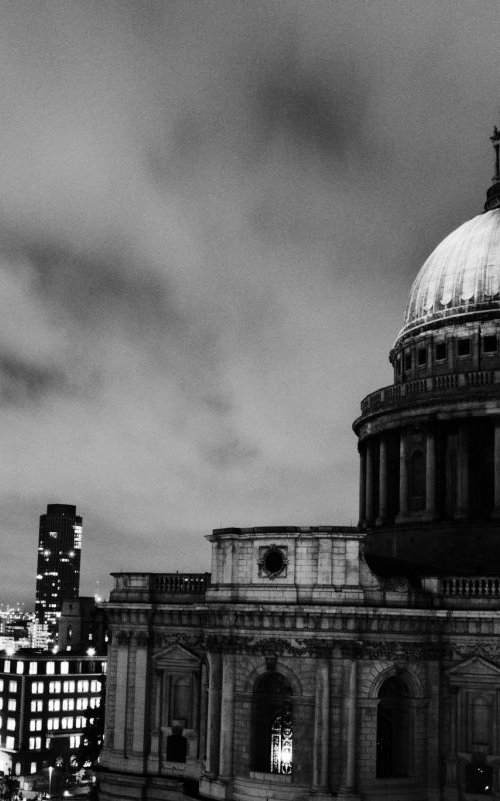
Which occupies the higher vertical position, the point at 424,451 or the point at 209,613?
the point at 424,451

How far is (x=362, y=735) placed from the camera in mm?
53281

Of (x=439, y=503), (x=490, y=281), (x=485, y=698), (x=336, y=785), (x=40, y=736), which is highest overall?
(x=490, y=281)

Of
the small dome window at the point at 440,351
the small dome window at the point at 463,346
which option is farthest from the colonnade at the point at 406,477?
the small dome window at the point at 463,346

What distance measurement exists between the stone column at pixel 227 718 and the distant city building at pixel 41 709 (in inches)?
3509

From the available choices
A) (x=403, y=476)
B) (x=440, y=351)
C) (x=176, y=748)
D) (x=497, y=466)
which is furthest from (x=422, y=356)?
(x=176, y=748)

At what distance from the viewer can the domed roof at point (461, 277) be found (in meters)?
74.1

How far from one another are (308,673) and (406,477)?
19467 millimetres

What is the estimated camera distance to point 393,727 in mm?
55562

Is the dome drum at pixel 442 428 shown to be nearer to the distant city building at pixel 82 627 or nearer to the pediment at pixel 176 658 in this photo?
the pediment at pixel 176 658

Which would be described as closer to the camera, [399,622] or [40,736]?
[399,622]

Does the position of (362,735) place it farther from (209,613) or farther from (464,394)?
(464,394)

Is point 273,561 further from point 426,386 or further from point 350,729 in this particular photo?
point 426,386

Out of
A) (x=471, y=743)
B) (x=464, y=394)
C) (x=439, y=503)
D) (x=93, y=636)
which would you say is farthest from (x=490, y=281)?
(x=93, y=636)

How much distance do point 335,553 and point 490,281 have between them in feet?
88.6
